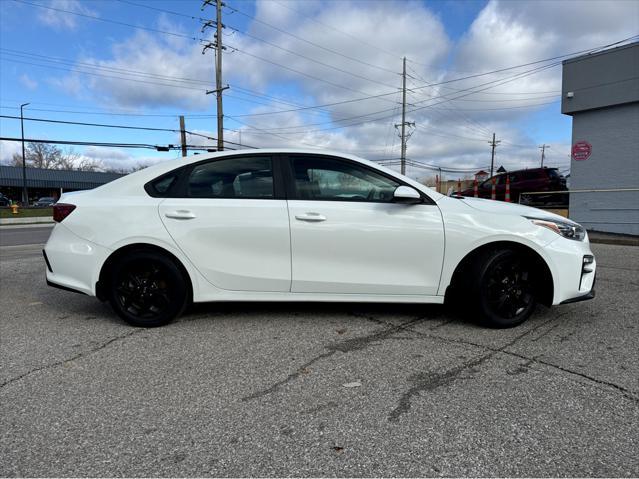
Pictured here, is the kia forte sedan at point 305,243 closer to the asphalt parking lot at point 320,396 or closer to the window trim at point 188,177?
the window trim at point 188,177

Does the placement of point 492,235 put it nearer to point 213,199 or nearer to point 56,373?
point 213,199

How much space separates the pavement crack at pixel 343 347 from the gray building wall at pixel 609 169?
1300 centimetres

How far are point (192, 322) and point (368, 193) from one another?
2.03 m

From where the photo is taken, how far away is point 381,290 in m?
3.91

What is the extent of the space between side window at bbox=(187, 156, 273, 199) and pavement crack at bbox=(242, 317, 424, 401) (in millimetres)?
1439

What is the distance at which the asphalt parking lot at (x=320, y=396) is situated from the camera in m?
2.09

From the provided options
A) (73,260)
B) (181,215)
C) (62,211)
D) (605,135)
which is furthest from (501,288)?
(605,135)

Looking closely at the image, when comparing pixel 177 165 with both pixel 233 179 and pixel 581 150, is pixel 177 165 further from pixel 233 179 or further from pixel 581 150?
pixel 581 150

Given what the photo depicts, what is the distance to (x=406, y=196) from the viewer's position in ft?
12.3

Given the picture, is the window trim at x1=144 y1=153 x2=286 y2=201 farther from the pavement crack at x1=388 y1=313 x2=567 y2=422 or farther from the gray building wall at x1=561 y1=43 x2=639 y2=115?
the gray building wall at x1=561 y1=43 x2=639 y2=115

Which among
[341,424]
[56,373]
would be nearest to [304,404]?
[341,424]

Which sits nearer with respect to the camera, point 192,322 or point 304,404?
point 304,404

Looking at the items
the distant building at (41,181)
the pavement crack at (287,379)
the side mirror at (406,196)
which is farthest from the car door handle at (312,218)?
the distant building at (41,181)

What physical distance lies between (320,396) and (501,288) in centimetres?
205
